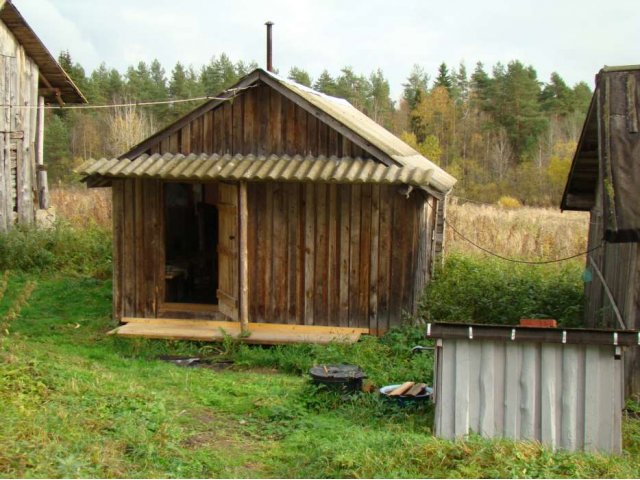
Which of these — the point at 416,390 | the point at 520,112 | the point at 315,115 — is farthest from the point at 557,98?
the point at 416,390

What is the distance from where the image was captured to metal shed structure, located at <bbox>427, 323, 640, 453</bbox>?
7043 mm

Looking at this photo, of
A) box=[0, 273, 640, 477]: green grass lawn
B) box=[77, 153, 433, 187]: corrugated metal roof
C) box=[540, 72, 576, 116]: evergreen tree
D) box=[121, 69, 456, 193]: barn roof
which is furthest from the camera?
box=[540, 72, 576, 116]: evergreen tree

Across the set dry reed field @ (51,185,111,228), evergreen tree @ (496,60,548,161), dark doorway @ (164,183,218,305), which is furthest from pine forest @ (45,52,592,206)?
dark doorway @ (164,183,218,305)

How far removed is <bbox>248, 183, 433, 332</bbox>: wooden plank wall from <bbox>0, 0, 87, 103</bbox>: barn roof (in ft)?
27.8

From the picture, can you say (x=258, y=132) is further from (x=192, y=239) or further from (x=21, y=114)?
(x=21, y=114)

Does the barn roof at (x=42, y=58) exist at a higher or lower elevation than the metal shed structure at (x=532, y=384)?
higher

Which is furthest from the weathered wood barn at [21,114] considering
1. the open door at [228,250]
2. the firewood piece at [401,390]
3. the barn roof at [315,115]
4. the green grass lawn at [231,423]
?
the firewood piece at [401,390]

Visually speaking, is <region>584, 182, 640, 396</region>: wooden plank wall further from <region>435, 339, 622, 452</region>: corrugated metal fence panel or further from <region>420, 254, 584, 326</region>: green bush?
<region>435, 339, 622, 452</region>: corrugated metal fence panel

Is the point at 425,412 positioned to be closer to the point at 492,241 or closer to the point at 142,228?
the point at 142,228

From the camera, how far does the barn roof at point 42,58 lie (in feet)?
56.2

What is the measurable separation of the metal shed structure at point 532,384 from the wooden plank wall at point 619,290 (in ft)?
4.31

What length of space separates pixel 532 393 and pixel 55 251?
13.7m

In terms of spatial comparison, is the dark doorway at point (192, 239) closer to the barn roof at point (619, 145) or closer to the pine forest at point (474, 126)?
the barn roof at point (619, 145)

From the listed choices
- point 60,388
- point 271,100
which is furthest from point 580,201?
point 60,388
